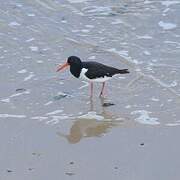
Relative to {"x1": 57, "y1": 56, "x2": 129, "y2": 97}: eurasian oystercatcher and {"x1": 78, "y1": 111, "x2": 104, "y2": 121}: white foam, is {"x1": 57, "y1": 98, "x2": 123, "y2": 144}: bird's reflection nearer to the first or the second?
{"x1": 78, "y1": 111, "x2": 104, "y2": 121}: white foam

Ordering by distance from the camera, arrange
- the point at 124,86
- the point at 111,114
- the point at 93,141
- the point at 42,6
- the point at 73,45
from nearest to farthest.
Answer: the point at 93,141, the point at 111,114, the point at 124,86, the point at 73,45, the point at 42,6

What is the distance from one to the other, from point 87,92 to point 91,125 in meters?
1.22

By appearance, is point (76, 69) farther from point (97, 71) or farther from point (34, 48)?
point (34, 48)

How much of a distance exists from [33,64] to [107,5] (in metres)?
3.65

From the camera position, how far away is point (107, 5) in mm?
13164

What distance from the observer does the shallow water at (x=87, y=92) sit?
696 centimetres

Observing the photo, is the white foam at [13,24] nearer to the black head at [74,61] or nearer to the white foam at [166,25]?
the white foam at [166,25]

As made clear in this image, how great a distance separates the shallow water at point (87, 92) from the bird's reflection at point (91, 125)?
12 millimetres

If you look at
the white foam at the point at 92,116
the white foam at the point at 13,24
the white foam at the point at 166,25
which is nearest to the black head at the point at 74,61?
the white foam at the point at 92,116

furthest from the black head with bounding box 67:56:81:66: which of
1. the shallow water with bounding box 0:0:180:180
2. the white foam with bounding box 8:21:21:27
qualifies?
the white foam with bounding box 8:21:21:27

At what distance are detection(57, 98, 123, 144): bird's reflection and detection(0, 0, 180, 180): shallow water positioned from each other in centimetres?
1

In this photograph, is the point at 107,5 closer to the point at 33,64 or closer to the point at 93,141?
the point at 33,64

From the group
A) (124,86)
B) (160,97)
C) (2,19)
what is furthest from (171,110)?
(2,19)

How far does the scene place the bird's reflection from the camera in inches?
301
